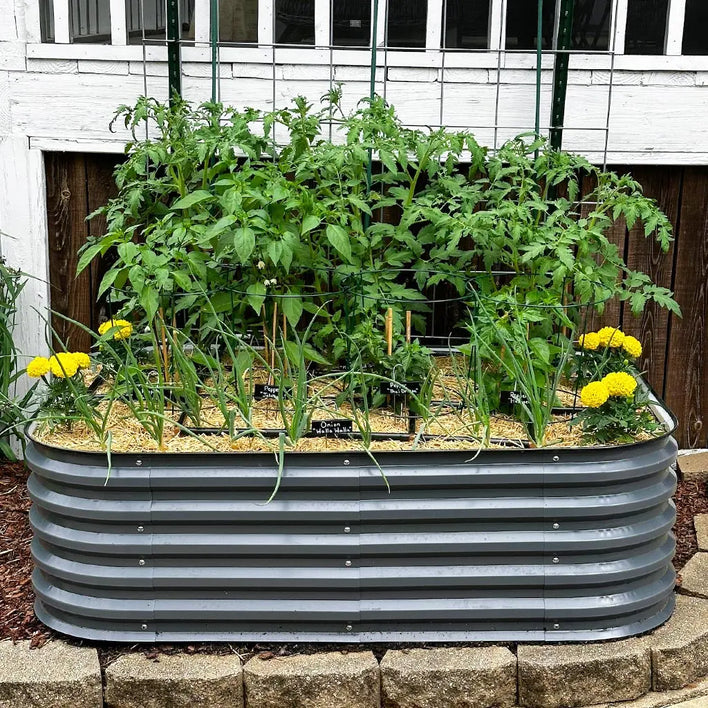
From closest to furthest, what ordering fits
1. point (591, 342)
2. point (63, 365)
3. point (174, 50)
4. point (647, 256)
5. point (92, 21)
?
1. point (63, 365)
2. point (591, 342)
3. point (174, 50)
4. point (92, 21)
5. point (647, 256)

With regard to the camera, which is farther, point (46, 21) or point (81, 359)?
point (46, 21)

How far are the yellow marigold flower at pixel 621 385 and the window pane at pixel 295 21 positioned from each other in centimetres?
213

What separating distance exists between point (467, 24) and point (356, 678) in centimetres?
287

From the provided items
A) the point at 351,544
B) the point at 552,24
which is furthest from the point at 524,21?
the point at 351,544

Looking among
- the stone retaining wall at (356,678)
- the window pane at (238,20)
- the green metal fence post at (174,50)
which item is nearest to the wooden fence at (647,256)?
the green metal fence post at (174,50)

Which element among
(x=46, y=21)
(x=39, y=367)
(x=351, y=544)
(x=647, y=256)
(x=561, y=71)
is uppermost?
(x=46, y=21)

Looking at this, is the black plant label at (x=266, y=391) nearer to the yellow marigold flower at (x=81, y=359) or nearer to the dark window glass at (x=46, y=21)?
the yellow marigold flower at (x=81, y=359)

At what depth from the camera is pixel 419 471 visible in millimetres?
3344

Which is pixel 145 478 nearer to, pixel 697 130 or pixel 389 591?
pixel 389 591

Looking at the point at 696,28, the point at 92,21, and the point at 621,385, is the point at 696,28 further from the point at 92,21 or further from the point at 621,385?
the point at 92,21

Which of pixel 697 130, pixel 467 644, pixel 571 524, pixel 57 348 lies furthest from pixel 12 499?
pixel 697 130

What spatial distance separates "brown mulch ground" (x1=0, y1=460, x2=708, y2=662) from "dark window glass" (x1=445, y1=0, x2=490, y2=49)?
7.27ft

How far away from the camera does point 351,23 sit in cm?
466

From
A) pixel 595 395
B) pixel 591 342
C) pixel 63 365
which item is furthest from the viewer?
pixel 591 342
